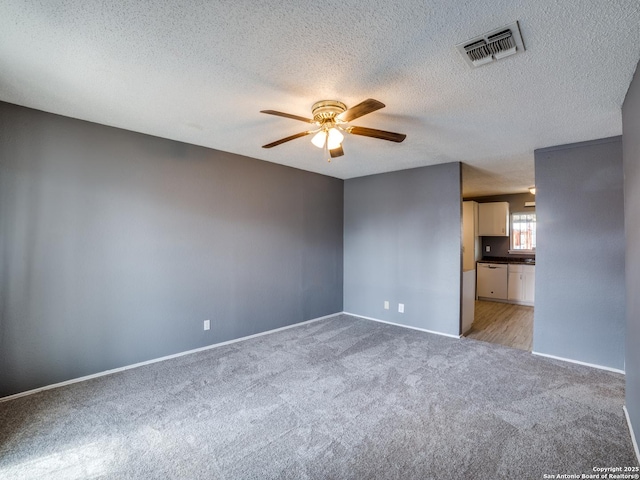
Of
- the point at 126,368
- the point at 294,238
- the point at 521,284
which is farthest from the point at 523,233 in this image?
the point at 126,368

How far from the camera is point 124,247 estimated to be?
299 centimetres

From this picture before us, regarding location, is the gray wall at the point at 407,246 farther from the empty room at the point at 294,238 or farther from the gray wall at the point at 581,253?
the gray wall at the point at 581,253

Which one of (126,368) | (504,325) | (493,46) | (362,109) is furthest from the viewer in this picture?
(504,325)

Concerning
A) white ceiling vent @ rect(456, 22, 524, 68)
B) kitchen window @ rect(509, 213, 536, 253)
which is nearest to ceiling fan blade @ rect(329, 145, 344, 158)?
white ceiling vent @ rect(456, 22, 524, 68)

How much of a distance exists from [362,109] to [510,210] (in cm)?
613

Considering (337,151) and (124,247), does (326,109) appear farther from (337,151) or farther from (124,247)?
(124,247)

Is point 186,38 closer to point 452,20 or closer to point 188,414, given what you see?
point 452,20

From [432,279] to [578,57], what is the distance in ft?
9.92

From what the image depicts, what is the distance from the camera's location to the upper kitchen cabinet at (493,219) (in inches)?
254

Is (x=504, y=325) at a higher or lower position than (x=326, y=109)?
lower

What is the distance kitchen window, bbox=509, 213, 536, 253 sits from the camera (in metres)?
6.62

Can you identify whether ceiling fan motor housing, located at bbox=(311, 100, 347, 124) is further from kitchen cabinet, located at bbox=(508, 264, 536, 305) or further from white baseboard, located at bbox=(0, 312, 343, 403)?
kitchen cabinet, located at bbox=(508, 264, 536, 305)

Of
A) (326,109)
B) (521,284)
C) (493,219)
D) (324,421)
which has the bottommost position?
(324,421)

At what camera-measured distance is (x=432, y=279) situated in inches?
169
